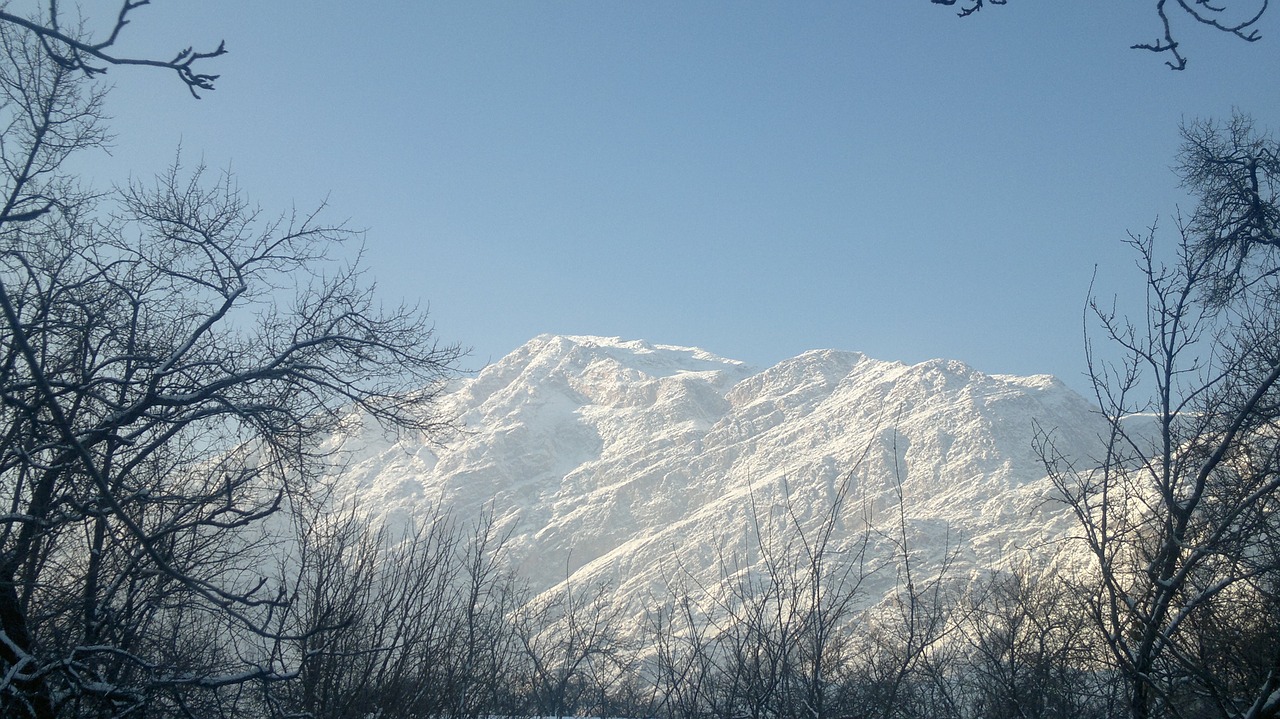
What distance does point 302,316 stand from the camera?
7219 mm

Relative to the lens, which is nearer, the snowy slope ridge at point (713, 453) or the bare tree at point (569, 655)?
the bare tree at point (569, 655)

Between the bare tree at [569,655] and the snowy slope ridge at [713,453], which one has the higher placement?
the snowy slope ridge at [713,453]

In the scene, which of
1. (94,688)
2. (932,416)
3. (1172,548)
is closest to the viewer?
(94,688)

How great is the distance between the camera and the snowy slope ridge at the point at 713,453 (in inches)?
3019

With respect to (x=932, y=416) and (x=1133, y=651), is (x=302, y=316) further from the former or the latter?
(x=932, y=416)

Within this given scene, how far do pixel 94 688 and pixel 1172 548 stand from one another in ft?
18.0

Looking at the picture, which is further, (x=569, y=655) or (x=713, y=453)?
(x=713, y=453)

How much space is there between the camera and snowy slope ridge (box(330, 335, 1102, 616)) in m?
76.7

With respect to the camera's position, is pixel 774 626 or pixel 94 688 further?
pixel 774 626

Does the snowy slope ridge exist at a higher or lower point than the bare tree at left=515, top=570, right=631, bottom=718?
higher

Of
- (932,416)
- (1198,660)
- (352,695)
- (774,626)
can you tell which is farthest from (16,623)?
(932,416)

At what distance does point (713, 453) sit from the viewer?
112 m

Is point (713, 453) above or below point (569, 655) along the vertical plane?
above

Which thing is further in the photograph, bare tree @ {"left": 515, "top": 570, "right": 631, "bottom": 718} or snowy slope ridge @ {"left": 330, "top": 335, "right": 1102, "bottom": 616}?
snowy slope ridge @ {"left": 330, "top": 335, "right": 1102, "bottom": 616}
